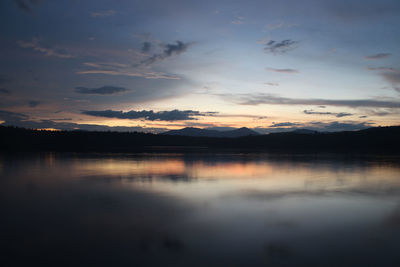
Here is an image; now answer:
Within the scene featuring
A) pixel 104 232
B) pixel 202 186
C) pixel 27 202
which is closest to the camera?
pixel 104 232

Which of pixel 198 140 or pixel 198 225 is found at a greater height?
pixel 198 140

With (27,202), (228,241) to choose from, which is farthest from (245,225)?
(27,202)

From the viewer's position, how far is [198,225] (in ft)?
27.3

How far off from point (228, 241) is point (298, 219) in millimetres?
3141

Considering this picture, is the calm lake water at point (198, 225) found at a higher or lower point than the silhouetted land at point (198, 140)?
lower

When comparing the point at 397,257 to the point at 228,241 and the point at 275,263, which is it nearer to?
the point at 275,263

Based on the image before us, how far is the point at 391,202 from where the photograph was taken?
37.9 ft

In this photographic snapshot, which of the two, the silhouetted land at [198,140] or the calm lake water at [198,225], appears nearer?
the calm lake water at [198,225]

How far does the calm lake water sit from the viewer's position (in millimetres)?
6016

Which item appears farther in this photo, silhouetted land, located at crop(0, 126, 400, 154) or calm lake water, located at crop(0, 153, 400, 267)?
silhouetted land, located at crop(0, 126, 400, 154)

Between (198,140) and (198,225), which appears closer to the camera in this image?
(198,225)

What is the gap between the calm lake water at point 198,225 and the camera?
6016mm

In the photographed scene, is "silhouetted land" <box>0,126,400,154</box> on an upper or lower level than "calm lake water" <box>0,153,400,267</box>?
upper

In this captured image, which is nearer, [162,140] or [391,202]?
[391,202]
